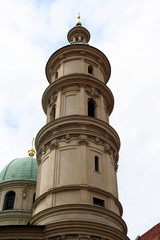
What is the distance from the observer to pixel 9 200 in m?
39.1

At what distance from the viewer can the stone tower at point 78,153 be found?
20875 millimetres

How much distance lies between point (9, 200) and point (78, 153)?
60.2 ft

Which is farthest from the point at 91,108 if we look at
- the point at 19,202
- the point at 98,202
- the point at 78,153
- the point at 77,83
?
the point at 19,202

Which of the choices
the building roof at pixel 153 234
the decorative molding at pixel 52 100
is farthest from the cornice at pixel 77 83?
the building roof at pixel 153 234

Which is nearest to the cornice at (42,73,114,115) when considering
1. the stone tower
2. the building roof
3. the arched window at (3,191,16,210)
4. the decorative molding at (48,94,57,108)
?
the stone tower

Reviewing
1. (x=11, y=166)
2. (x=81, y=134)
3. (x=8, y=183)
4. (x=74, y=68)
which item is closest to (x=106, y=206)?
(x=81, y=134)

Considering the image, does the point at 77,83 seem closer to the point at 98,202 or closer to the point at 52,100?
the point at 52,100

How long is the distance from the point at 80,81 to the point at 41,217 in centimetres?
1166

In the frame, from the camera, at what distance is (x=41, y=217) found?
854 inches

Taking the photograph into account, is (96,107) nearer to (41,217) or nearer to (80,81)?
(80,81)

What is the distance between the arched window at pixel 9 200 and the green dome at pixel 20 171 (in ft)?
5.59

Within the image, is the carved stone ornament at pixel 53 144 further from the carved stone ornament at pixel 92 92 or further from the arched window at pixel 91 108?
the carved stone ornament at pixel 92 92

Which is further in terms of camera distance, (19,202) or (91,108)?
(19,202)

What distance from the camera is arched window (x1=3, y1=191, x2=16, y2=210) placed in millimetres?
38219
